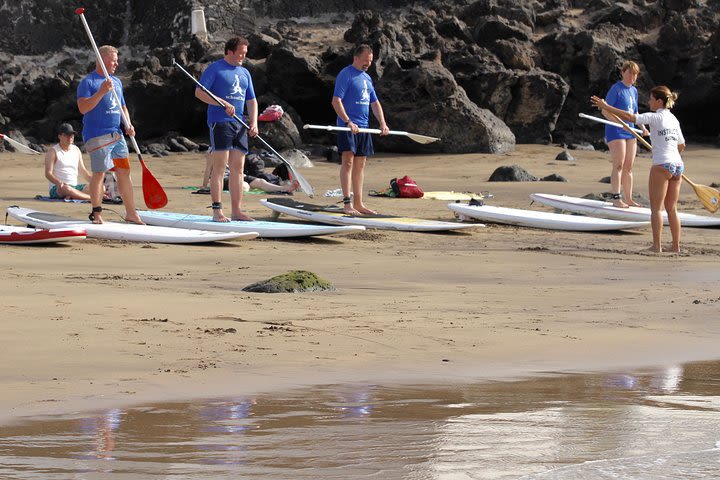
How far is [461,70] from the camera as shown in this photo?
2341 centimetres

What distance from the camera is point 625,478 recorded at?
12.0 feet

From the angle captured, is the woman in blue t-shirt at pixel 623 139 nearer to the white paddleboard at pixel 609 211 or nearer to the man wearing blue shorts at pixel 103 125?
the white paddleboard at pixel 609 211

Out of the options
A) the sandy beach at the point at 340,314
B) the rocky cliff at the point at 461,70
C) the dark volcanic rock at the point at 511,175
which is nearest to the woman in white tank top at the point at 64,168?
the sandy beach at the point at 340,314

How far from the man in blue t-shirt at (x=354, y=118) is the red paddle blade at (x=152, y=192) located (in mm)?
1801

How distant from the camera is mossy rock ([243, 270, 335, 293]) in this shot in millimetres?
7270

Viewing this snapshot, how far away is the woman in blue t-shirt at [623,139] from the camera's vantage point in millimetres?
12828

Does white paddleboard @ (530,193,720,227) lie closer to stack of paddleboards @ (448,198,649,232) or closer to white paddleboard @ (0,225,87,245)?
stack of paddleboards @ (448,198,649,232)

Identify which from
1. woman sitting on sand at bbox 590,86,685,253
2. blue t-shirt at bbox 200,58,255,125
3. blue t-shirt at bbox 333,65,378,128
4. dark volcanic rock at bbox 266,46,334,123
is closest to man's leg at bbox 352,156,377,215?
blue t-shirt at bbox 333,65,378,128

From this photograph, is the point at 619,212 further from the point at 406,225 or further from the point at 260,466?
the point at 260,466

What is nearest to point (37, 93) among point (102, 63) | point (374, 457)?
point (102, 63)

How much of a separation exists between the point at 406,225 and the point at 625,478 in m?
7.66

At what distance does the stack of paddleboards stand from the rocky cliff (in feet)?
28.6

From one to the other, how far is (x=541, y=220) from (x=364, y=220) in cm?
200

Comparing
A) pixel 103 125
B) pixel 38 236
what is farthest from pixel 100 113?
pixel 38 236
